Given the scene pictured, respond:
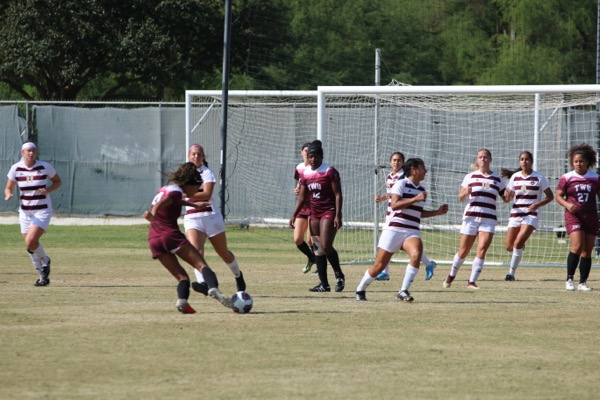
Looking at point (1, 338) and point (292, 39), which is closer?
point (1, 338)

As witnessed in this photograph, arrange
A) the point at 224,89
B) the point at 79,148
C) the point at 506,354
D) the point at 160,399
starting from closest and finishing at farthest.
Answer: the point at 160,399
the point at 506,354
the point at 224,89
the point at 79,148

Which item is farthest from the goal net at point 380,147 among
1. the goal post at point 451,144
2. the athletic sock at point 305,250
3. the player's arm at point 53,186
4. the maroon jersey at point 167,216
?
the maroon jersey at point 167,216

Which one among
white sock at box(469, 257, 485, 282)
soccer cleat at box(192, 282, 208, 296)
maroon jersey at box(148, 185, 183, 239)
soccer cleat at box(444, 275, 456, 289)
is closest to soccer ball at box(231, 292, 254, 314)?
soccer cleat at box(192, 282, 208, 296)

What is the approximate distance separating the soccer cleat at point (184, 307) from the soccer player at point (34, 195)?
3.99 m

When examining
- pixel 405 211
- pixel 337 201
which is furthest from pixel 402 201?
pixel 337 201

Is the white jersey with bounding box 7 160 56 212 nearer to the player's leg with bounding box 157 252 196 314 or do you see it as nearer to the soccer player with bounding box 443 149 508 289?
the player's leg with bounding box 157 252 196 314

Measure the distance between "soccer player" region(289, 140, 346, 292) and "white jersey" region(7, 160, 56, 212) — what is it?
359 cm

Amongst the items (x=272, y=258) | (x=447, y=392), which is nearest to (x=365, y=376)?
(x=447, y=392)

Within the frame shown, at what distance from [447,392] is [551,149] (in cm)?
1670

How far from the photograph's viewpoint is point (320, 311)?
1304 centimetres

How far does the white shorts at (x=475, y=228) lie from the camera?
16484 millimetres

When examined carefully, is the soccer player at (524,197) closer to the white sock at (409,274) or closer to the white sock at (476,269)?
the white sock at (476,269)

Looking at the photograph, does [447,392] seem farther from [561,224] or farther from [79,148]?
[79,148]

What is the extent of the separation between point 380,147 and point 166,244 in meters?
11.9
